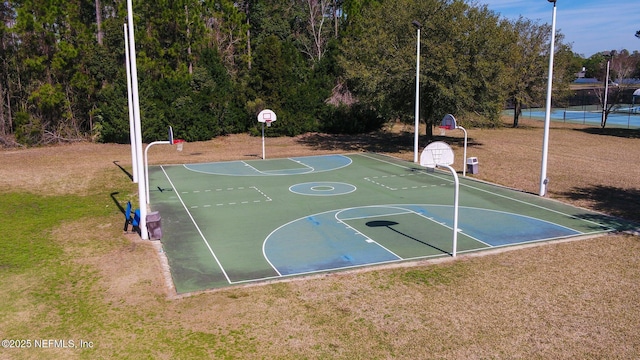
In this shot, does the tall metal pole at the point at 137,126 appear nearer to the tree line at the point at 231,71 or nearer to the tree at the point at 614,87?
the tree line at the point at 231,71

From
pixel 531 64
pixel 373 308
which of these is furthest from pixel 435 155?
pixel 531 64

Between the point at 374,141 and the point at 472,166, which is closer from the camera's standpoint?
the point at 472,166

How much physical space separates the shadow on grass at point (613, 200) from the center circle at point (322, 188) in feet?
28.3

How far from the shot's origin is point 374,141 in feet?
127

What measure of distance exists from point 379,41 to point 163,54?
17.9m

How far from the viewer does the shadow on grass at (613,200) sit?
17.3 m

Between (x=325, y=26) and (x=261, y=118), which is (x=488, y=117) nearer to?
(x=261, y=118)

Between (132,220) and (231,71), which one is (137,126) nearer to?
(132,220)

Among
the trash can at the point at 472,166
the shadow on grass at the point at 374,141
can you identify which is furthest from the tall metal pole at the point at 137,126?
the shadow on grass at the point at 374,141

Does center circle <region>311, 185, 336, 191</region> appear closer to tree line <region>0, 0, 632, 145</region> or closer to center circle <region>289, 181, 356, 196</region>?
center circle <region>289, 181, 356, 196</region>

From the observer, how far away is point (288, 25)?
53.6 m

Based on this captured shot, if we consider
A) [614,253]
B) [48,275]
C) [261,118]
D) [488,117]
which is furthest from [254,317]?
[488,117]

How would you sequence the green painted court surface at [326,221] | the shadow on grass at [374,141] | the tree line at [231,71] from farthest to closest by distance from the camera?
1. the shadow on grass at [374,141]
2. the tree line at [231,71]
3. the green painted court surface at [326,221]

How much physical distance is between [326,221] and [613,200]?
10996 mm
